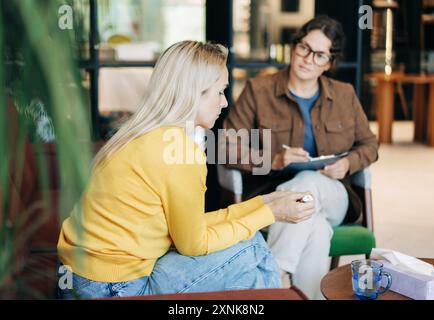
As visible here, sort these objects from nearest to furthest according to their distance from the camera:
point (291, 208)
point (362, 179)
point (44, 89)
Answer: point (44, 89), point (291, 208), point (362, 179)

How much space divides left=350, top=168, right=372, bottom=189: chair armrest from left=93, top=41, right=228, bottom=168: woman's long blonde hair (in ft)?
4.10

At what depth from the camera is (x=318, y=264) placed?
267cm

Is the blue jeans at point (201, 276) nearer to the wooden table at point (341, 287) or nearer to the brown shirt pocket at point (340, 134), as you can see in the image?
the wooden table at point (341, 287)

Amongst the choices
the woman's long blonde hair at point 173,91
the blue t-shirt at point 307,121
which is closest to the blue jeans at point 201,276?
the woman's long blonde hair at point 173,91

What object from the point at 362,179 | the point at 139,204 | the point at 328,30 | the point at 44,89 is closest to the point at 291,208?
the point at 139,204

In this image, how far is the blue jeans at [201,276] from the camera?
1.82 meters

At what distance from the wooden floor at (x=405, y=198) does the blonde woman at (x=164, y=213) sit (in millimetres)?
1822

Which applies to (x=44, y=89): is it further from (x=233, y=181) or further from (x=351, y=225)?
(x=351, y=225)

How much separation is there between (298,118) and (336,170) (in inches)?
13.0

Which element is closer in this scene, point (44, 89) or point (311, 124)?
point (44, 89)

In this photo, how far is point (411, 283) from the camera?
6.27ft

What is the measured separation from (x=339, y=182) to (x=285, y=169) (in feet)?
0.79

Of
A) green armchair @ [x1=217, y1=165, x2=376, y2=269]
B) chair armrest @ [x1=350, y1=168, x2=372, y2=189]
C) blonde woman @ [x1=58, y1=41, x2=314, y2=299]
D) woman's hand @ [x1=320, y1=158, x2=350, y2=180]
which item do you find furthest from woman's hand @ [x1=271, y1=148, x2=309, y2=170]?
blonde woman @ [x1=58, y1=41, x2=314, y2=299]
